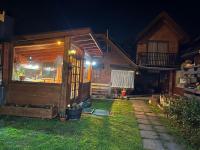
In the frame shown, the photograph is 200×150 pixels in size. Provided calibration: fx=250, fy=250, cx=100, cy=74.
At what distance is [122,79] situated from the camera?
2175 centimetres

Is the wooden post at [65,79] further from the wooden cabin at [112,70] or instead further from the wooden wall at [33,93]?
the wooden cabin at [112,70]

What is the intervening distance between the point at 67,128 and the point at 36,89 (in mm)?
2548

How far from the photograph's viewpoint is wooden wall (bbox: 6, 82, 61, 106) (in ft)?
31.3

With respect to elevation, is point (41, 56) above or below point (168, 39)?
below

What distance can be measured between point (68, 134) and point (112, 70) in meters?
15.0

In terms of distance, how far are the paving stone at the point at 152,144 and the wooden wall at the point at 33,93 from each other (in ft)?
12.7

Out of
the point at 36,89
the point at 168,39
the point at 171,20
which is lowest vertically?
the point at 36,89

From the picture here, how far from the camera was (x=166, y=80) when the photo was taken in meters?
24.5

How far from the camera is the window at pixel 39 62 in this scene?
1016 cm

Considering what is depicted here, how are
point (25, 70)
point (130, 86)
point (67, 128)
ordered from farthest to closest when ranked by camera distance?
point (130, 86) → point (25, 70) → point (67, 128)

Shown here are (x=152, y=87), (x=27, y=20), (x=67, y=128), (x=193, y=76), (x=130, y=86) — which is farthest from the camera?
(x=152, y=87)

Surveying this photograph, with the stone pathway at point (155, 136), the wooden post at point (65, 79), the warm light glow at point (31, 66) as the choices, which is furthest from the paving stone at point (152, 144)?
the warm light glow at point (31, 66)

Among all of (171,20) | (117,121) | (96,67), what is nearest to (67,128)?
(117,121)

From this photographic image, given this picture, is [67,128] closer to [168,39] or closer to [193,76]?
[193,76]
